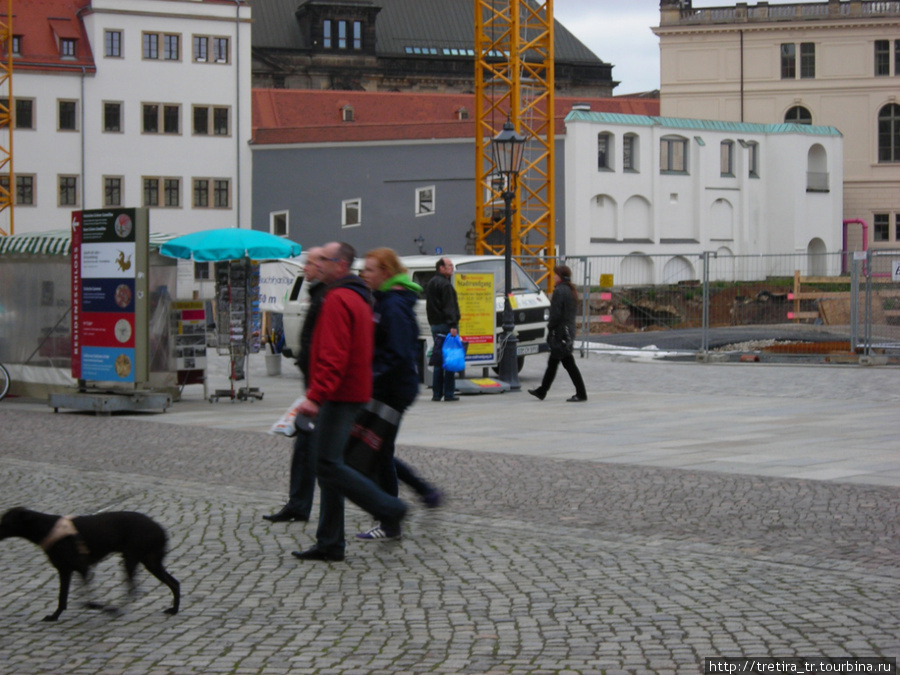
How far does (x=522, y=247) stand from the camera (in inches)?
2178

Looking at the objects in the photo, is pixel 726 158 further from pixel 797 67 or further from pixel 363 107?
pixel 363 107

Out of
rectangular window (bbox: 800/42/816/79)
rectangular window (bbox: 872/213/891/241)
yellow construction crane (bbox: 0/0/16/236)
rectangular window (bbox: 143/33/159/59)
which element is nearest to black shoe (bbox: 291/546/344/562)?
yellow construction crane (bbox: 0/0/16/236)

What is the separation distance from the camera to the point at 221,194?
212ft

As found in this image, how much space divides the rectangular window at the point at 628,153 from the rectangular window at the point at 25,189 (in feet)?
92.9

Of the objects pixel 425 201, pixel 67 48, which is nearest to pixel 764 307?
pixel 425 201

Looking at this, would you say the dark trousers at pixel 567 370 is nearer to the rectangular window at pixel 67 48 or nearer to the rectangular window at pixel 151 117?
the rectangular window at pixel 151 117

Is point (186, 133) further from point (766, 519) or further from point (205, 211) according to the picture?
point (766, 519)

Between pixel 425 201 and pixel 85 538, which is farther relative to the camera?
pixel 425 201

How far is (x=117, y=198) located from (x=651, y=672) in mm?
60407

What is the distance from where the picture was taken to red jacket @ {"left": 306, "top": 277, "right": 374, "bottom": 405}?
7.32m

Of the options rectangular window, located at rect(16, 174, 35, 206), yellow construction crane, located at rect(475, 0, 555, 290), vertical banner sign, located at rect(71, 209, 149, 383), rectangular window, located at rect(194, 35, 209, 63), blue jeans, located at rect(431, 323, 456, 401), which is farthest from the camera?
rectangular window, located at rect(194, 35, 209, 63)

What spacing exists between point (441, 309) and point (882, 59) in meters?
65.8

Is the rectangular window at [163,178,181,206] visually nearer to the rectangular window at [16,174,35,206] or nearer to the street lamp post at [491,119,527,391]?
the rectangular window at [16,174,35,206]

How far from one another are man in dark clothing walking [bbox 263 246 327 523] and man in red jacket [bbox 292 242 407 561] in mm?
592
